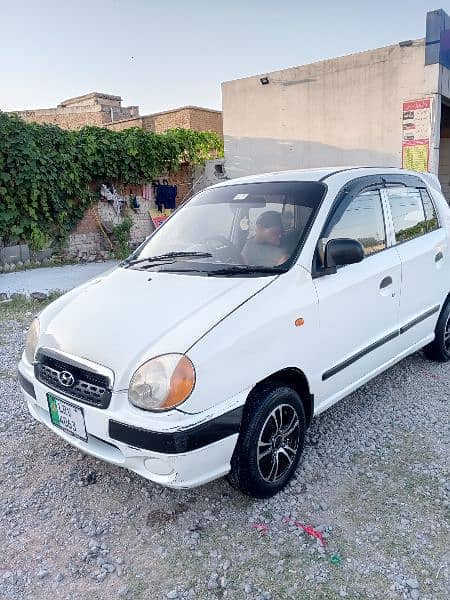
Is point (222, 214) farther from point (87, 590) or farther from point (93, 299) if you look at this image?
point (87, 590)

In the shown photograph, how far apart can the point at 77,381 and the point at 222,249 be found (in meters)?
1.28

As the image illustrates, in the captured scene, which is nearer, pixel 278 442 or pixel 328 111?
pixel 278 442

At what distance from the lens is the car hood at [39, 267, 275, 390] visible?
7.18ft

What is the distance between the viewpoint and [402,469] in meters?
2.77

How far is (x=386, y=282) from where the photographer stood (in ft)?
10.4

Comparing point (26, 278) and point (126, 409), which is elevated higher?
point (126, 409)

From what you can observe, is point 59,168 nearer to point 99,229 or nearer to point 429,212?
point 99,229

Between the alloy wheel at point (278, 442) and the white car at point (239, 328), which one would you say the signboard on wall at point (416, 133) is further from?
the alloy wheel at point (278, 442)

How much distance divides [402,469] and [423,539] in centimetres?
56

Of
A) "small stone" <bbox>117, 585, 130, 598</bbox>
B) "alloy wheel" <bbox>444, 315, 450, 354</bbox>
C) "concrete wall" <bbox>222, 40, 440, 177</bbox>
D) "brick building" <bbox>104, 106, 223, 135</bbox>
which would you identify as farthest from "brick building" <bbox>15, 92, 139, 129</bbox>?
"small stone" <bbox>117, 585, 130, 598</bbox>

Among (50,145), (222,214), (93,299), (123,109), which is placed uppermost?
(123,109)

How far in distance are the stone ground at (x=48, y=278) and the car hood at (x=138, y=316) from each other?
16.7ft

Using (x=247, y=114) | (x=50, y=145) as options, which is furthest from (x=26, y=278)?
(x=247, y=114)

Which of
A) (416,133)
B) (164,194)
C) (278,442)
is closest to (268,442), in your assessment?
(278,442)
